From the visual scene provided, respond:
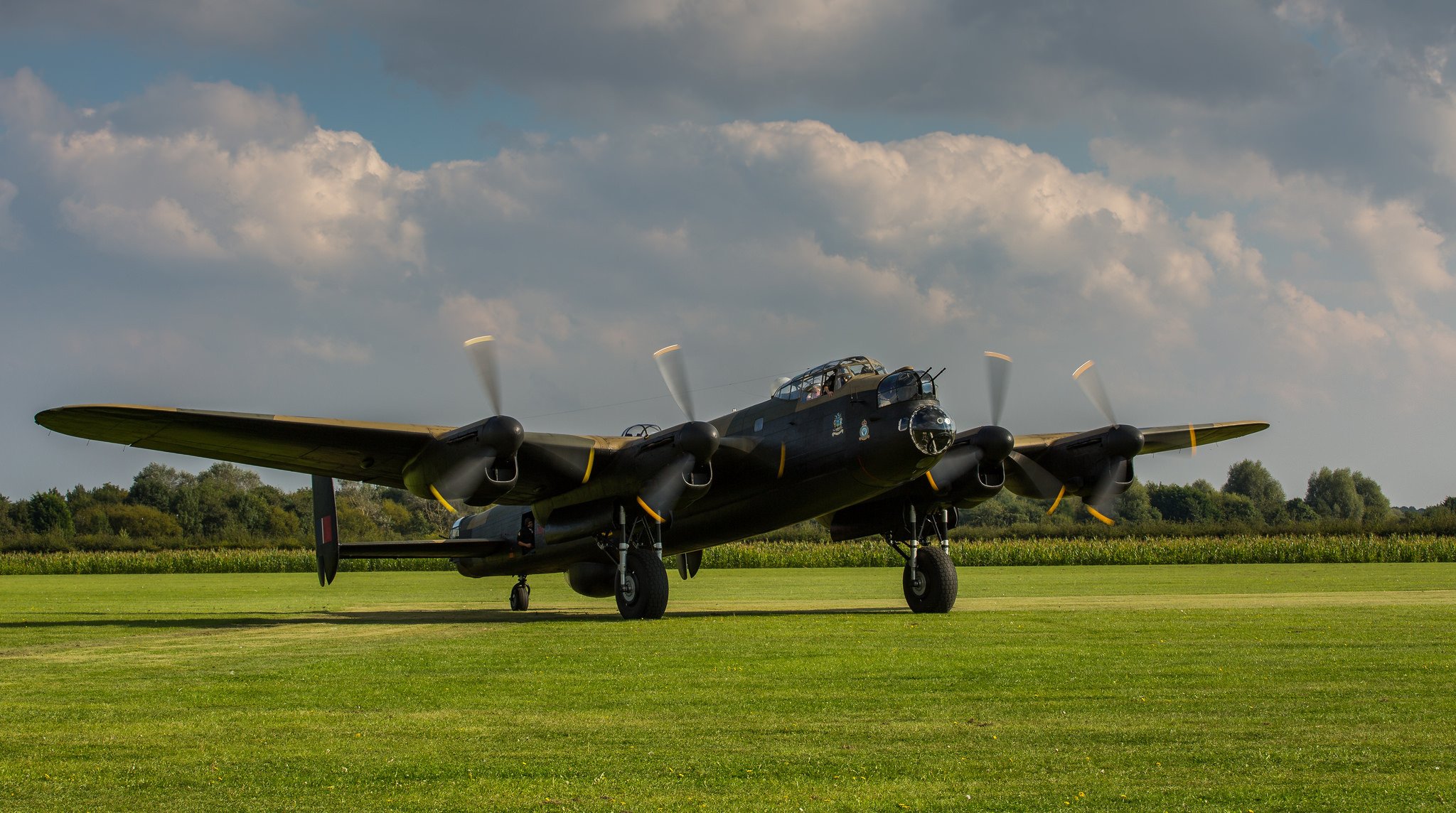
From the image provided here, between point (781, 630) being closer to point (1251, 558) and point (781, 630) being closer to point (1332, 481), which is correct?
point (1251, 558)

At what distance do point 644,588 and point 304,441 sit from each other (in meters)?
6.82

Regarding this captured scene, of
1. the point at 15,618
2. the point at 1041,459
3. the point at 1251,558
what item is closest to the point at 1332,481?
the point at 1251,558

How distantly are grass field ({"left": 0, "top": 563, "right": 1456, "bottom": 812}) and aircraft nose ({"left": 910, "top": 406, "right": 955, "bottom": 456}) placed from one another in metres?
3.15

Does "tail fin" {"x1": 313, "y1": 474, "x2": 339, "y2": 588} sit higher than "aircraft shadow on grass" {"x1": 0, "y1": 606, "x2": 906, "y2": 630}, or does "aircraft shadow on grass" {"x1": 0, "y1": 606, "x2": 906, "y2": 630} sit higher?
"tail fin" {"x1": 313, "y1": 474, "x2": 339, "y2": 588}

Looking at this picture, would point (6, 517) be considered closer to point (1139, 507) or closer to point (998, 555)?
point (998, 555)

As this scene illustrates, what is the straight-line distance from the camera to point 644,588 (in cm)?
2256

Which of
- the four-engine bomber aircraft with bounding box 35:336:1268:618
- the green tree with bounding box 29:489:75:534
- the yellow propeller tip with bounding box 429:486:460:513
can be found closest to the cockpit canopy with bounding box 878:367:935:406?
the four-engine bomber aircraft with bounding box 35:336:1268:618

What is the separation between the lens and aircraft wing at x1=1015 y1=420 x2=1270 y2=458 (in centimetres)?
2633

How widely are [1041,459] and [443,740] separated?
19462 millimetres

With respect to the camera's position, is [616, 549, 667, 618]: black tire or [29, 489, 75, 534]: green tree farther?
[29, 489, 75, 534]: green tree

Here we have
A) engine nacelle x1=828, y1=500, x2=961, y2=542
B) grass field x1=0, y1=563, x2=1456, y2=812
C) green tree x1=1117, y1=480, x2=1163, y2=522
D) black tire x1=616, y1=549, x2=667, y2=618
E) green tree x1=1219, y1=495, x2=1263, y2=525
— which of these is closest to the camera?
grass field x1=0, y1=563, x2=1456, y2=812

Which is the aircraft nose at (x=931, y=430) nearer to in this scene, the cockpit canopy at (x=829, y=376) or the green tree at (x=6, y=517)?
the cockpit canopy at (x=829, y=376)

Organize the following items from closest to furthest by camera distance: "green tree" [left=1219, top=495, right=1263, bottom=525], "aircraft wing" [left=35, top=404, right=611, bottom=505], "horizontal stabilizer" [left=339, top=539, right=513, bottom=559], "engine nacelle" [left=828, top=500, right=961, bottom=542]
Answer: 1. "aircraft wing" [left=35, top=404, right=611, bottom=505]
2. "engine nacelle" [left=828, top=500, right=961, bottom=542]
3. "horizontal stabilizer" [left=339, top=539, right=513, bottom=559]
4. "green tree" [left=1219, top=495, right=1263, bottom=525]

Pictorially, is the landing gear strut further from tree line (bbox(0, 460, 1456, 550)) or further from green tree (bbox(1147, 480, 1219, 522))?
green tree (bbox(1147, 480, 1219, 522))
